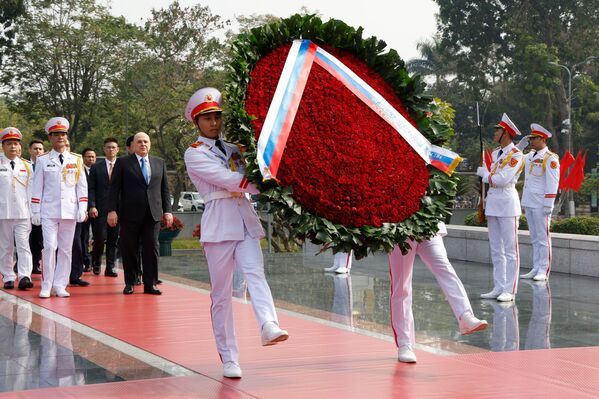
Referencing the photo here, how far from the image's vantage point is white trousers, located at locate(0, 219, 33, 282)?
43.2ft

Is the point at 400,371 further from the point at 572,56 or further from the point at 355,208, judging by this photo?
the point at 572,56

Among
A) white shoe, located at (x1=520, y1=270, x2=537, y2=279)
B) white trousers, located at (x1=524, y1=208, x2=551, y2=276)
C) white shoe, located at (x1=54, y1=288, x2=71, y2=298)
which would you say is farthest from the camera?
white shoe, located at (x1=520, y1=270, x2=537, y2=279)

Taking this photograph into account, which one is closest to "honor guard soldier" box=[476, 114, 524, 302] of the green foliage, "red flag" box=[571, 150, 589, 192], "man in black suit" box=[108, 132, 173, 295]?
"man in black suit" box=[108, 132, 173, 295]

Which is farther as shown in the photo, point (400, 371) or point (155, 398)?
point (400, 371)

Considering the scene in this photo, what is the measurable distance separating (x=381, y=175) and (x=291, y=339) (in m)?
2.59

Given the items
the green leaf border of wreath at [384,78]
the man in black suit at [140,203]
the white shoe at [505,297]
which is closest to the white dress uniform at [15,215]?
the man in black suit at [140,203]

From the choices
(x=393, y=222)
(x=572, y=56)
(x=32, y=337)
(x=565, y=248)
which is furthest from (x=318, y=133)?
(x=572, y=56)

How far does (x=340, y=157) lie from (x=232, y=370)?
1.68m

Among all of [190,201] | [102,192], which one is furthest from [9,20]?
[102,192]

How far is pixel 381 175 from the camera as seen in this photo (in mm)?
6602

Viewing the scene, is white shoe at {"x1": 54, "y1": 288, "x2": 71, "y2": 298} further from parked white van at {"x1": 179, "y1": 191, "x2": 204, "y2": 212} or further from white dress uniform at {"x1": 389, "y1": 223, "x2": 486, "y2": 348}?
parked white van at {"x1": 179, "y1": 191, "x2": 204, "y2": 212}

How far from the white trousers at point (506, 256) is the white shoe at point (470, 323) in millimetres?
4785

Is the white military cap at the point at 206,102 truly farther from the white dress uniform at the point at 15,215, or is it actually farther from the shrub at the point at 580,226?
the shrub at the point at 580,226

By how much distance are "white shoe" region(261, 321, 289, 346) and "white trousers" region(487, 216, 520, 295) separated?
5.88 metres
